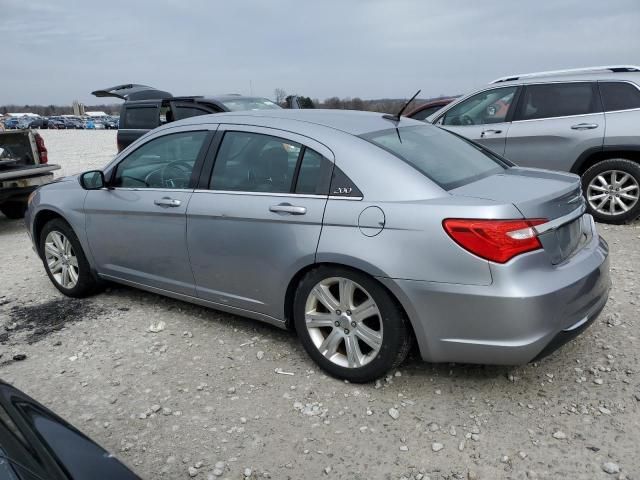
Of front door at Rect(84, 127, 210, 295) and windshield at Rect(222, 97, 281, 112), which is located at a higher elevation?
windshield at Rect(222, 97, 281, 112)

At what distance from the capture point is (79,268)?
4641 millimetres

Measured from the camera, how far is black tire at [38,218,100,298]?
462 cm

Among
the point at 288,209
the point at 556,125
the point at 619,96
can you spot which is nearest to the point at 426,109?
the point at 556,125

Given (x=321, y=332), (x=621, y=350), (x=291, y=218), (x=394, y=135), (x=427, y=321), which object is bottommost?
(x=621, y=350)

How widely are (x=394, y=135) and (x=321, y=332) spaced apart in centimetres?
129

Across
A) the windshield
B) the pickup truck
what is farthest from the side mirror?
the windshield

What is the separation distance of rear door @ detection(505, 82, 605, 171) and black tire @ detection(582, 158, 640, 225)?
23 centimetres

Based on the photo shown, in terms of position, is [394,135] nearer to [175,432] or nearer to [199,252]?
[199,252]

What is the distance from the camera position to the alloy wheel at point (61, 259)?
4.74m

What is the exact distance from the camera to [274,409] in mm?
3031

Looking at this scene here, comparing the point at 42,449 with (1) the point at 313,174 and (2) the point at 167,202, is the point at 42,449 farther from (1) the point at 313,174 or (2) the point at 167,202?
(2) the point at 167,202

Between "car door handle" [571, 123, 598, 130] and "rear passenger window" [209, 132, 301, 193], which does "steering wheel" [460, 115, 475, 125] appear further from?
"rear passenger window" [209, 132, 301, 193]

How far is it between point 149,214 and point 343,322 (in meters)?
1.72

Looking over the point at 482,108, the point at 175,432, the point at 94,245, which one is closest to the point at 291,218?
the point at 175,432
